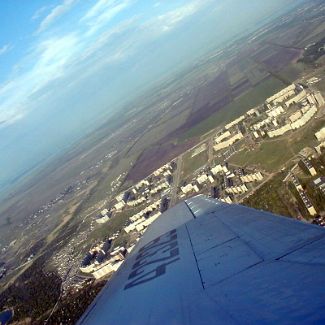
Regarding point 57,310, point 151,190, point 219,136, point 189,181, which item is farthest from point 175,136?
point 57,310

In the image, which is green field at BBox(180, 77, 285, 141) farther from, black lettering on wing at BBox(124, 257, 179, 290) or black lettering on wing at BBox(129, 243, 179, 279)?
black lettering on wing at BBox(124, 257, 179, 290)

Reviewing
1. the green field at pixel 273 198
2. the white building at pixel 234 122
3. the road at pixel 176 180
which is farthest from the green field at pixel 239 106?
the green field at pixel 273 198

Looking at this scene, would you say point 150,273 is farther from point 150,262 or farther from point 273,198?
point 273,198

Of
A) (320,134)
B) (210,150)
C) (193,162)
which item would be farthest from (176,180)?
(320,134)

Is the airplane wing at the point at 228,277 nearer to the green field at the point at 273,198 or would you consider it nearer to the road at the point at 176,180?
the green field at the point at 273,198

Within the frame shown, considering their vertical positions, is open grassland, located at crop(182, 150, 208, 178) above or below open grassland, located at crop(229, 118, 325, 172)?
above

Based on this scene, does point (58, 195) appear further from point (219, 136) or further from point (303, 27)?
point (303, 27)

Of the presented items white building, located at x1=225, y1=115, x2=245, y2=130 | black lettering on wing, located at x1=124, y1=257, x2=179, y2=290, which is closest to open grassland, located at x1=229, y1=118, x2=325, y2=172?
white building, located at x1=225, y1=115, x2=245, y2=130
